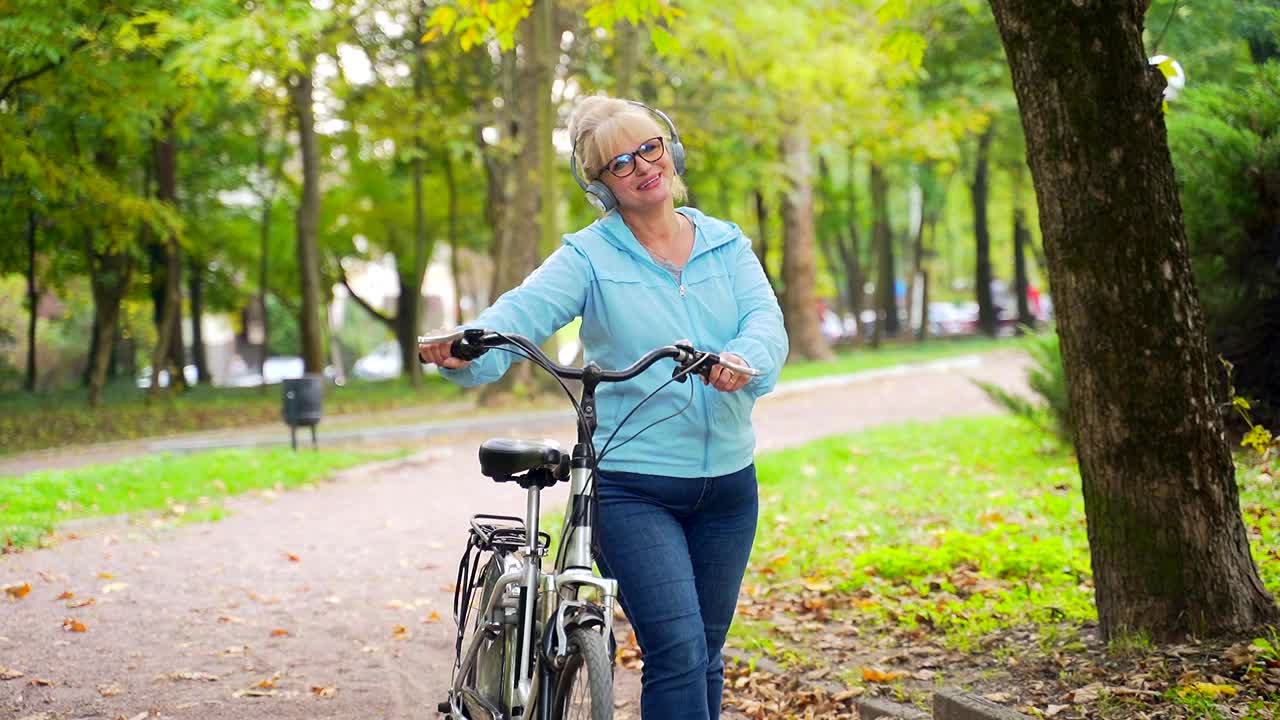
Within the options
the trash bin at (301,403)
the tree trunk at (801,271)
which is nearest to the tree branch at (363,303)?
the tree trunk at (801,271)

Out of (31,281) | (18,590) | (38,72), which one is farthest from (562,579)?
(31,281)

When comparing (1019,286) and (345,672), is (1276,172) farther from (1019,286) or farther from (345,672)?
(1019,286)

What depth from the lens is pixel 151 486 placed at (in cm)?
1245

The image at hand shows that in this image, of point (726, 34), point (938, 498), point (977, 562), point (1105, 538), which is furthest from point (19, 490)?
point (726, 34)

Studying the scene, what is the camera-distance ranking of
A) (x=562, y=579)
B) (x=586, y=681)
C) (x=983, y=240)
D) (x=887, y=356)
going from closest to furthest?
1. (x=586, y=681)
2. (x=562, y=579)
3. (x=887, y=356)
4. (x=983, y=240)

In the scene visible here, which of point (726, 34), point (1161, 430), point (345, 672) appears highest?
point (726, 34)

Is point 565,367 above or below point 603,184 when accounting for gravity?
below

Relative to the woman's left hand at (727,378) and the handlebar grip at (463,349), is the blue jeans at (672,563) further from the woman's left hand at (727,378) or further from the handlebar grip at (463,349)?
the handlebar grip at (463,349)

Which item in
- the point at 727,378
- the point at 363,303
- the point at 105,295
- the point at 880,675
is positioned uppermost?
the point at 363,303

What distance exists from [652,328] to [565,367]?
0.36 m

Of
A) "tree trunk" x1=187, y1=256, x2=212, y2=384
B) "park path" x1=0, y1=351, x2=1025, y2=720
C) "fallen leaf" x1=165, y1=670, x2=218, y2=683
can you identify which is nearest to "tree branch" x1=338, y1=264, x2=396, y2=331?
"tree trunk" x1=187, y1=256, x2=212, y2=384

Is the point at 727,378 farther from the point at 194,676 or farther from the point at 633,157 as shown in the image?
the point at 194,676

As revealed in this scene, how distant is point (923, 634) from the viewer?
6.02 m

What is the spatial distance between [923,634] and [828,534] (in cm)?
267
